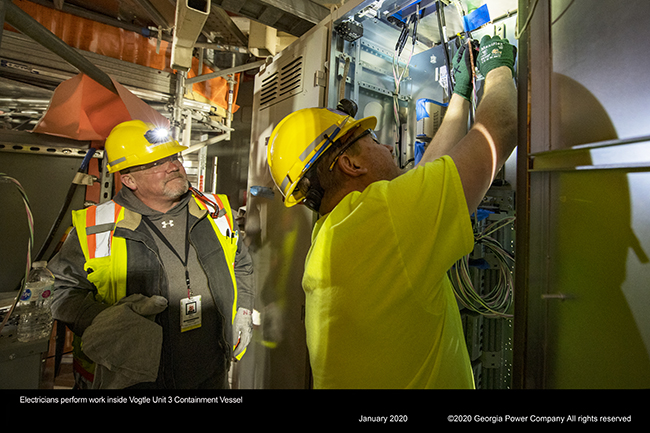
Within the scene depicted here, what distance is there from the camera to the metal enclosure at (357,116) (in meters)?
1.47

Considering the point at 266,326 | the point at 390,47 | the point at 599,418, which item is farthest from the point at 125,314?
the point at 390,47

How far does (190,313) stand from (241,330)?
1.24 ft

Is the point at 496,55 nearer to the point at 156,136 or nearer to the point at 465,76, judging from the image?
the point at 465,76

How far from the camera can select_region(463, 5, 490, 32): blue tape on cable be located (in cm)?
128

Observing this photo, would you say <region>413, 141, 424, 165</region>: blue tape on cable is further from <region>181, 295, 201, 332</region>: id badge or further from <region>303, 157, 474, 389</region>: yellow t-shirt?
<region>181, 295, 201, 332</region>: id badge

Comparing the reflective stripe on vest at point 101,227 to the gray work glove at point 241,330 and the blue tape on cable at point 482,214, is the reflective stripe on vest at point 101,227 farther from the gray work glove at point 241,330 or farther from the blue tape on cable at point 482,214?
the blue tape on cable at point 482,214

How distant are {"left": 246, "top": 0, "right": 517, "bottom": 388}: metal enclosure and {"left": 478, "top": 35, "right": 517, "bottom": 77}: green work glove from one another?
0.56 m

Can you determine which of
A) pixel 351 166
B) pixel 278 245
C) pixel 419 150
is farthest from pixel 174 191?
pixel 419 150

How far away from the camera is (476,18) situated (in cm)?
131

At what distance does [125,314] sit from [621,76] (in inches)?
78.0

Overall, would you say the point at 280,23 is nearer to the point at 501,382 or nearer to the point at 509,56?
the point at 509,56

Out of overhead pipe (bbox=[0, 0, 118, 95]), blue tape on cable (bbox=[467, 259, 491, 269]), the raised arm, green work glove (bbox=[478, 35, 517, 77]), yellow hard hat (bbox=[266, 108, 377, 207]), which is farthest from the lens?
blue tape on cable (bbox=[467, 259, 491, 269])

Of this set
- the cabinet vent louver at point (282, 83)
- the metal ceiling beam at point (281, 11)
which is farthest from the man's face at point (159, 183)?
the metal ceiling beam at point (281, 11)

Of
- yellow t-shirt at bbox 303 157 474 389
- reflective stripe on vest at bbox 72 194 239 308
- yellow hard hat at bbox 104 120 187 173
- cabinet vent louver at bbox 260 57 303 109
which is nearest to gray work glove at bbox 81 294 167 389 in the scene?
reflective stripe on vest at bbox 72 194 239 308
